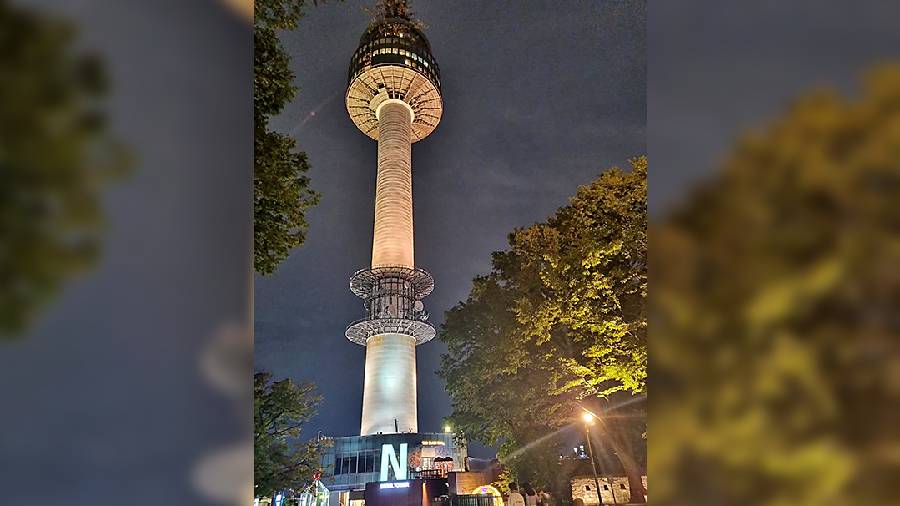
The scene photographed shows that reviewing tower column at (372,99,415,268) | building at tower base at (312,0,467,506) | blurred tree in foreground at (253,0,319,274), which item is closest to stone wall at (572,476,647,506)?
blurred tree in foreground at (253,0,319,274)

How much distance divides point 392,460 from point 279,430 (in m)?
22.3

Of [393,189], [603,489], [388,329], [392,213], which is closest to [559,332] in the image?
[603,489]

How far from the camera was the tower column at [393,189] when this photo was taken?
34469mm

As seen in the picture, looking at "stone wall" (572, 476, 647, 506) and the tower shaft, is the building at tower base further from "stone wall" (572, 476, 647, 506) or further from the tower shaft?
"stone wall" (572, 476, 647, 506)

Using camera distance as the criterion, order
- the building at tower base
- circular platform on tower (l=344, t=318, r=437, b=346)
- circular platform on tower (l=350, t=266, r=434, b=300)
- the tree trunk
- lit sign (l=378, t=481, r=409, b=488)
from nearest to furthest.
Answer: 1. the tree trunk
2. lit sign (l=378, t=481, r=409, b=488)
3. the building at tower base
4. circular platform on tower (l=344, t=318, r=437, b=346)
5. circular platform on tower (l=350, t=266, r=434, b=300)

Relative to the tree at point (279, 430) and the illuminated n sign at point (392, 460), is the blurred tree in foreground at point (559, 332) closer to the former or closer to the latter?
the tree at point (279, 430)
